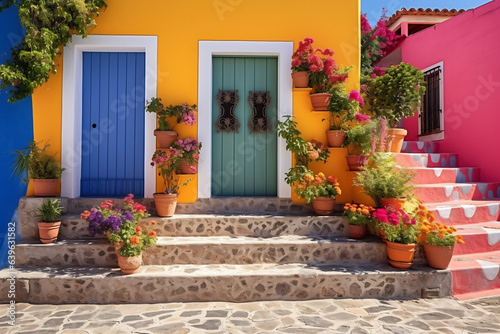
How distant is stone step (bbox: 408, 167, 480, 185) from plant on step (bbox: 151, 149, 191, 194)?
397cm

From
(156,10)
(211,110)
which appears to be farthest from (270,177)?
(156,10)

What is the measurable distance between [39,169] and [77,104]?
119 centimetres

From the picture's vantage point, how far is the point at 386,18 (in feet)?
30.4

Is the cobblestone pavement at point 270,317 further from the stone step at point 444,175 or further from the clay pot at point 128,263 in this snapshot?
the stone step at point 444,175

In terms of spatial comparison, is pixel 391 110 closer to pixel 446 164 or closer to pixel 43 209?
pixel 446 164

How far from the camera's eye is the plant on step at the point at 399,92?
6.07m

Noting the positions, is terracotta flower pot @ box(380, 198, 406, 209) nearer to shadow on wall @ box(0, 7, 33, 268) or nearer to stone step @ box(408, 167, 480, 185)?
stone step @ box(408, 167, 480, 185)

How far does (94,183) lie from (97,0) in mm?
2911

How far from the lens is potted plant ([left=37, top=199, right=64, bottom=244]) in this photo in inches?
160

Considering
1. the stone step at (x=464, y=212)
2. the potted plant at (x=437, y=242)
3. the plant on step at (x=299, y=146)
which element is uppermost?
the plant on step at (x=299, y=146)

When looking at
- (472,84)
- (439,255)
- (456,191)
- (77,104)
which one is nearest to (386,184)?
(439,255)

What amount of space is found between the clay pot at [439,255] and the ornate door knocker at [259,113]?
116 inches

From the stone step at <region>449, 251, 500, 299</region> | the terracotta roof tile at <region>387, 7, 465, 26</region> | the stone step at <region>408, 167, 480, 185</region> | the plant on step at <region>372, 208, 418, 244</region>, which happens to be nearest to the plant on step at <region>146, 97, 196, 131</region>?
the plant on step at <region>372, 208, 418, 244</region>

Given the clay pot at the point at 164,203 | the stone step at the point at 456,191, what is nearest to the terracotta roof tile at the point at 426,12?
the stone step at the point at 456,191
